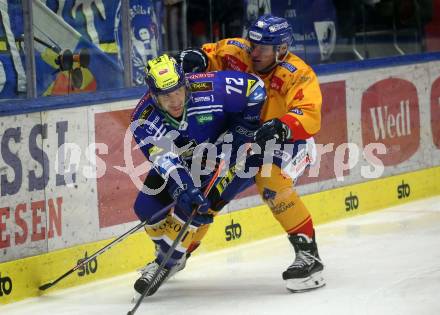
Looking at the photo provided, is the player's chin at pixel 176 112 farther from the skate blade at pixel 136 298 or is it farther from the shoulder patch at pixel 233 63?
the skate blade at pixel 136 298

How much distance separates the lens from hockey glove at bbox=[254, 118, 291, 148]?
16.9ft

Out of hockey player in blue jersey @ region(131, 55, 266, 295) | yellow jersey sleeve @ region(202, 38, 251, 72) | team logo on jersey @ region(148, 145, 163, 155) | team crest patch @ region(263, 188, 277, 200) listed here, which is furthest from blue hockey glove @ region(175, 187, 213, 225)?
yellow jersey sleeve @ region(202, 38, 251, 72)

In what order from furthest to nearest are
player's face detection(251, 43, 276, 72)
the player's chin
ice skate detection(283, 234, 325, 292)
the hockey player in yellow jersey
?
player's face detection(251, 43, 276, 72) → ice skate detection(283, 234, 325, 292) → the hockey player in yellow jersey → the player's chin

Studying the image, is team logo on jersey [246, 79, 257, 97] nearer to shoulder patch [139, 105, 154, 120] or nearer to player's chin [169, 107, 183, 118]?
player's chin [169, 107, 183, 118]

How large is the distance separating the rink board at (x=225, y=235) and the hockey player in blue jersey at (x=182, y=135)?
578 mm

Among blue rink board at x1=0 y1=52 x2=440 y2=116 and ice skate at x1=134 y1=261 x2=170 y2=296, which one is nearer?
ice skate at x1=134 y1=261 x2=170 y2=296

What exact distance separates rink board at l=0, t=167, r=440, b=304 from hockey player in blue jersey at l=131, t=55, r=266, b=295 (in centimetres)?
58

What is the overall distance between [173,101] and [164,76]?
136 millimetres

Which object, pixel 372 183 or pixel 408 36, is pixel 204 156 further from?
pixel 408 36

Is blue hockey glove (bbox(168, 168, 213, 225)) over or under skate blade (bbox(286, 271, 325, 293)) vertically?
over

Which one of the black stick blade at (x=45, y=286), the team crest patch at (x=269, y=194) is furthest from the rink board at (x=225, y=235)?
the team crest patch at (x=269, y=194)

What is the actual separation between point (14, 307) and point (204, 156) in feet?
3.96

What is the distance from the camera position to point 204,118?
5.39 metres

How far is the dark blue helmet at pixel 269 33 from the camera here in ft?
18.0
